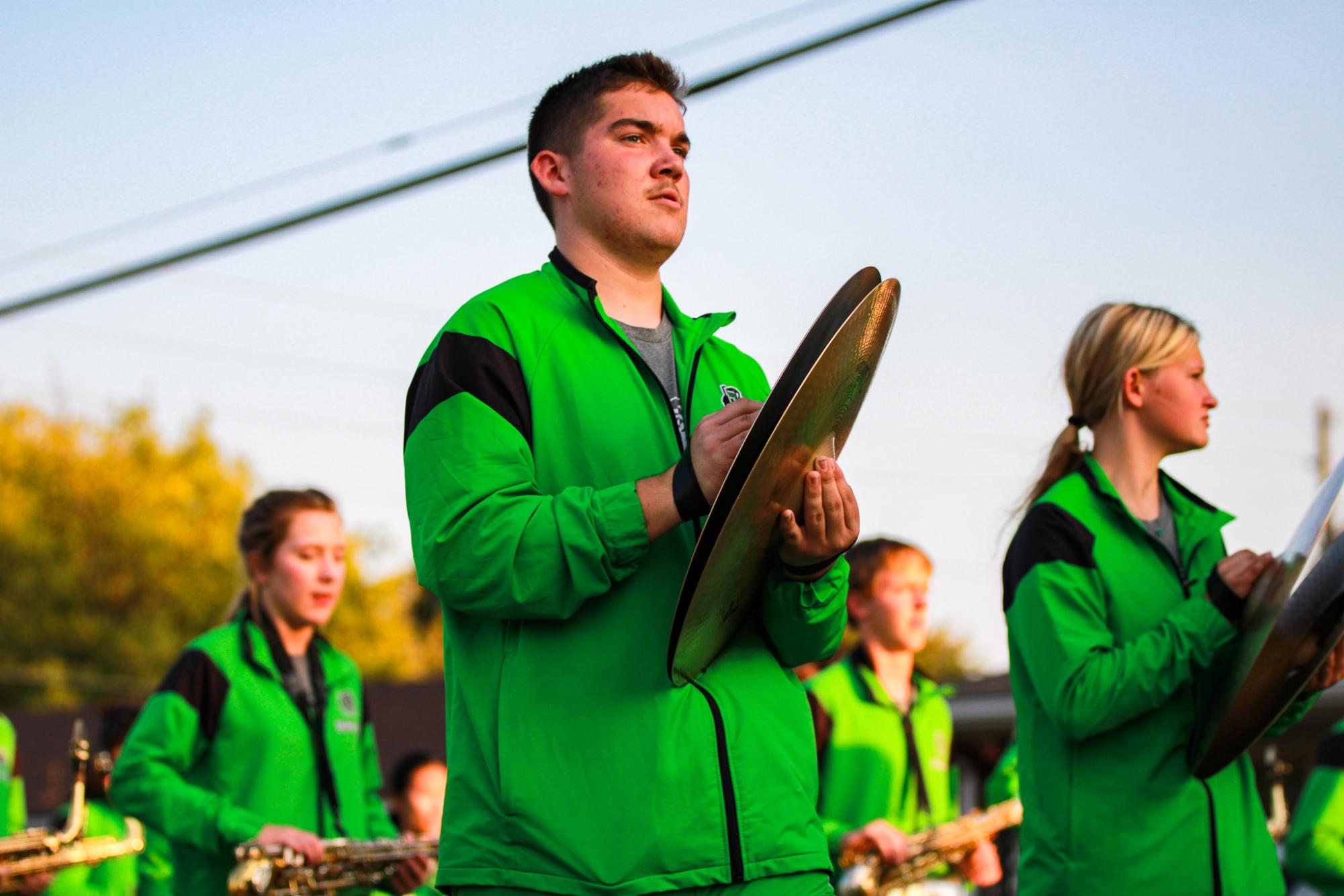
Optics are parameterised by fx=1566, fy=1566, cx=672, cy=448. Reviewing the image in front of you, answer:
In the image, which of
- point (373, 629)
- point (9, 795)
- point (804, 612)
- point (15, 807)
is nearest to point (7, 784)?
point (9, 795)

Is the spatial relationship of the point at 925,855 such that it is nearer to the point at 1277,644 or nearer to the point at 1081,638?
the point at 1081,638

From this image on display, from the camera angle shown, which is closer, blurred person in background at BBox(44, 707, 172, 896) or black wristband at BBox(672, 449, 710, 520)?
black wristband at BBox(672, 449, 710, 520)

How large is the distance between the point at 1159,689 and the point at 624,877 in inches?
67.4

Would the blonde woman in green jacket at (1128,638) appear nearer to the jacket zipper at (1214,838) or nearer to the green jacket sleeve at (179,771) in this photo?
the jacket zipper at (1214,838)

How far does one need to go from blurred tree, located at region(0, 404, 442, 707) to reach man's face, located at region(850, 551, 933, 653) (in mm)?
35873

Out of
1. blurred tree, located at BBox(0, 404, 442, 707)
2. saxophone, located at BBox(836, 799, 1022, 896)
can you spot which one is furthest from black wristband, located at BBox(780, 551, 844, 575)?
blurred tree, located at BBox(0, 404, 442, 707)

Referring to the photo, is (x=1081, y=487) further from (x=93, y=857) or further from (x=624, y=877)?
(x=93, y=857)

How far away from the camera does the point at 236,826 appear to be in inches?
209

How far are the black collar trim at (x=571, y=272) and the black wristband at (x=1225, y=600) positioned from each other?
68.3 inches

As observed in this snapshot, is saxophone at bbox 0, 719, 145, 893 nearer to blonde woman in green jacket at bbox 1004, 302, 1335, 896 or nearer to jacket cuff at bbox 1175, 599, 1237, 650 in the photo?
blonde woman in green jacket at bbox 1004, 302, 1335, 896

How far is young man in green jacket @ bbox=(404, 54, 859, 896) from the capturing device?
2693 millimetres

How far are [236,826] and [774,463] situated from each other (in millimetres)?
3399

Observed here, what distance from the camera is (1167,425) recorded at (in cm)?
437

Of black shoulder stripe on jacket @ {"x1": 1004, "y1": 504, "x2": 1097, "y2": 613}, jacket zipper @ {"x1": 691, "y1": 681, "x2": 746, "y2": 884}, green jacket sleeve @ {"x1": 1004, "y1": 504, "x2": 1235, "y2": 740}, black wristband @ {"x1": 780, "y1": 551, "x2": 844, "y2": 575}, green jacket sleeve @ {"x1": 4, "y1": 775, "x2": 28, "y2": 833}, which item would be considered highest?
black shoulder stripe on jacket @ {"x1": 1004, "y1": 504, "x2": 1097, "y2": 613}
